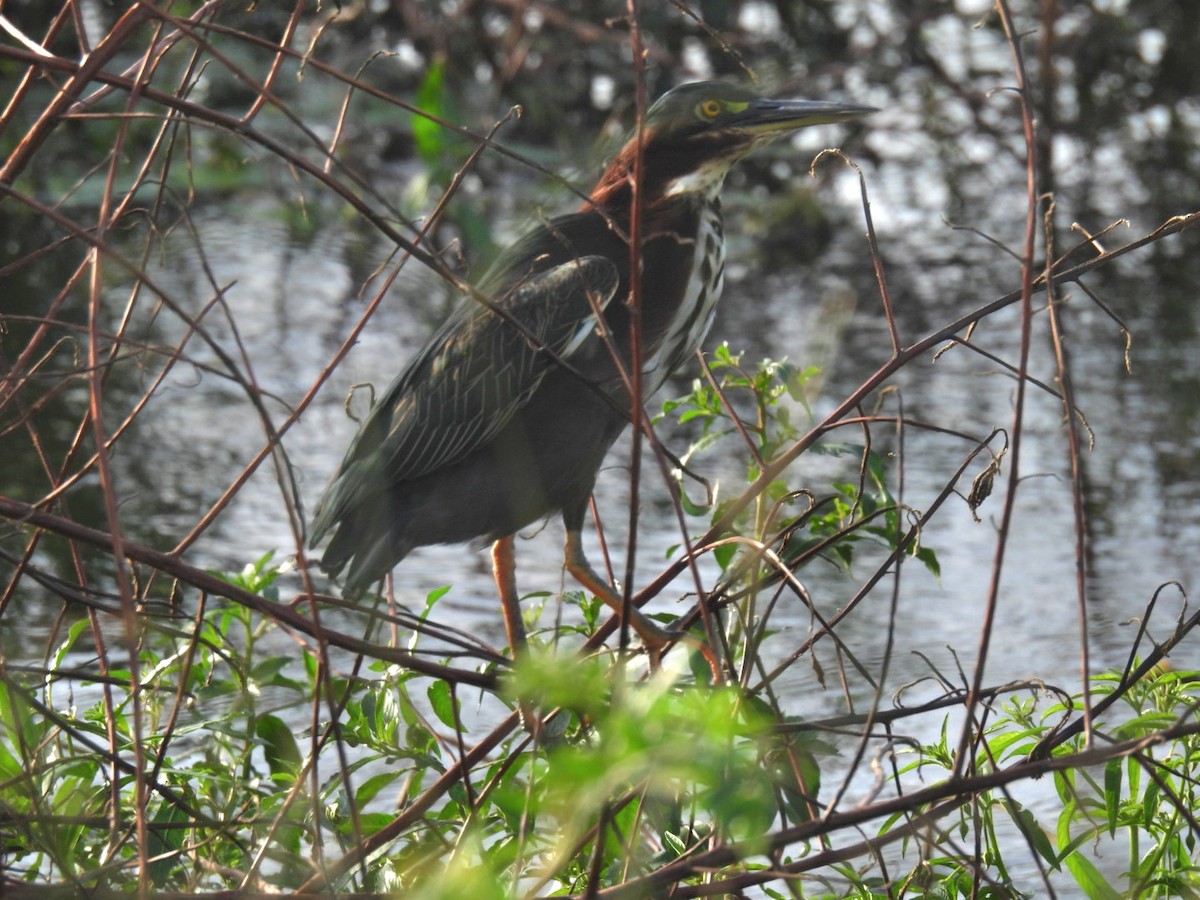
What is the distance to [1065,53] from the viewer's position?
6.15m

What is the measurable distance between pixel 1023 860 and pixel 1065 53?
14.0ft

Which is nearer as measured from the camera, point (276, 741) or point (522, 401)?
point (276, 741)

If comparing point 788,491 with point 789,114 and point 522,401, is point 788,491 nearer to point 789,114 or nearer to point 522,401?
point 522,401

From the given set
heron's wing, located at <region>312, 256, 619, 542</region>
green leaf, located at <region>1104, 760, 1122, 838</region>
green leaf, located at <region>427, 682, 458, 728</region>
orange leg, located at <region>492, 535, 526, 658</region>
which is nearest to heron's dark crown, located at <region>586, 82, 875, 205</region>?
heron's wing, located at <region>312, 256, 619, 542</region>

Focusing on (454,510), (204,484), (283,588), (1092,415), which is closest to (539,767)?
(454,510)

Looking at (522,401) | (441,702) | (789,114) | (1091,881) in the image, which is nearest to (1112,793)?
(1091,881)

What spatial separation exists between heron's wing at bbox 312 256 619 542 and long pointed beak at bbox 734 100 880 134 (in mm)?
401

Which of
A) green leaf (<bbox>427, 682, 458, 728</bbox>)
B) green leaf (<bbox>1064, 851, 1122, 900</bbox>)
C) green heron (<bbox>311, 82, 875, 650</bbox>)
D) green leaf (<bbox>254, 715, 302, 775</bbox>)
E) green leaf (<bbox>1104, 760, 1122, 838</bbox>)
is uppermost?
green heron (<bbox>311, 82, 875, 650</bbox>)

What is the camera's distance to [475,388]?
264 cm

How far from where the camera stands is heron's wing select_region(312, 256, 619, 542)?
102 inches

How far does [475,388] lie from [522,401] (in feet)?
0.27

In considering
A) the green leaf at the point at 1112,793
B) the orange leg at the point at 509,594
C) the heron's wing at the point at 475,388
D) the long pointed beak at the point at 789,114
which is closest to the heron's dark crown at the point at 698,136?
the long pointed beak at the point at 789,114

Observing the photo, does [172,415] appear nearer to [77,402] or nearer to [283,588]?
[77,402]

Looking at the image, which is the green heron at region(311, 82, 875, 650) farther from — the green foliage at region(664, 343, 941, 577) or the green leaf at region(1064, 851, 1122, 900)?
the green leaf at region(1064, 851, 1122, 900)
